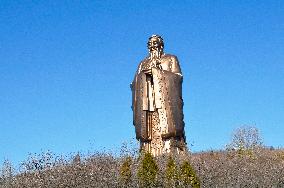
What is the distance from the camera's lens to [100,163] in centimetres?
1942

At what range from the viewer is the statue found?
2031cm

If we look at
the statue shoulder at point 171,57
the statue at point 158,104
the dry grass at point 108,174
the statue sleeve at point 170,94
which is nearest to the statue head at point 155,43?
the statue at point 158,104

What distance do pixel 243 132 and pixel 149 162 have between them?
40646mm


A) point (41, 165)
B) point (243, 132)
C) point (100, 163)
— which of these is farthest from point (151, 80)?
point (243, 132)

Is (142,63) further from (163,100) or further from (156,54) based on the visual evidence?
(163,100)

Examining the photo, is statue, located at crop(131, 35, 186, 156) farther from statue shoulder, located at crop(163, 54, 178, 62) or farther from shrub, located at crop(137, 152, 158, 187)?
shrub, located at crop(137, 152, 158, 187)

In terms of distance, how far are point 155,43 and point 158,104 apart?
228 cm

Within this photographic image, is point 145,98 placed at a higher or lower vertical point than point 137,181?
higher

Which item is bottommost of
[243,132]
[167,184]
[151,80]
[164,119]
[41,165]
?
[167,184]

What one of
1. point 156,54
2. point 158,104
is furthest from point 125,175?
point 156,54

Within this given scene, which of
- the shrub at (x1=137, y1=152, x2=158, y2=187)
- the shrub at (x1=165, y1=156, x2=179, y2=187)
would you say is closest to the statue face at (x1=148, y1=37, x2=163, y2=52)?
the shrub at (x1=137, y1=152, x2=158, y2=187)

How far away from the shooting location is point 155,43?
21250 mm

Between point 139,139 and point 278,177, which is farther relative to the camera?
point 139,139

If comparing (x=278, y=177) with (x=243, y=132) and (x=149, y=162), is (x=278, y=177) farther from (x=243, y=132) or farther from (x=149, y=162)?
(x=243, y=132)
